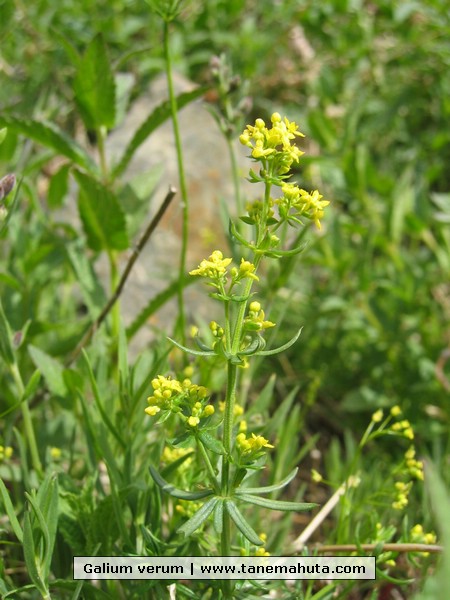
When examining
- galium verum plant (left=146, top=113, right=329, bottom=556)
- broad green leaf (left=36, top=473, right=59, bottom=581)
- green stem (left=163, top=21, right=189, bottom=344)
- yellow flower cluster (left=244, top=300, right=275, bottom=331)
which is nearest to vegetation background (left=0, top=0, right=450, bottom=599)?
broad green leaf (left=36, top=473, right=59, bottom=581)

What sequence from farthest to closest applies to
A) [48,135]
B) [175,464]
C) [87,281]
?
[87,281] < [48,135] < [175,464]

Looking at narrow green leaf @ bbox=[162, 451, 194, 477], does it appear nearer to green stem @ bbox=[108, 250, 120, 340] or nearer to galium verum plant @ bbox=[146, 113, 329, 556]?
galium verum plant @ bbox=[146, 113, 329, 556]

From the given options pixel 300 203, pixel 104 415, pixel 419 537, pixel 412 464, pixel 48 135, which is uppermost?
pixel 48 135

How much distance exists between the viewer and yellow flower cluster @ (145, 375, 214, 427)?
3.48 feet

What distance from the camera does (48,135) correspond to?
1.84m

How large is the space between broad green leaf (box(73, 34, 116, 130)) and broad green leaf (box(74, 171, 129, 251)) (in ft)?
0.75

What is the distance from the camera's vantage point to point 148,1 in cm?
153

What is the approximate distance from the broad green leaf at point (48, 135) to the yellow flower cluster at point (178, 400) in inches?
39.4

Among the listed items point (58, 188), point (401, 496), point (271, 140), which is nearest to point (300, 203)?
point (271, 140)

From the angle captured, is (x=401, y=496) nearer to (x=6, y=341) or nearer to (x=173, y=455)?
(x=173, y=455)

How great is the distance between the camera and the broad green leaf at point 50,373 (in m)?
1.72

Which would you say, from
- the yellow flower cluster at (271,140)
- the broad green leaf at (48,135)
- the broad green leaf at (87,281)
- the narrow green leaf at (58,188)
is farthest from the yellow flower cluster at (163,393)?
the narrow green leaf at (58,188)

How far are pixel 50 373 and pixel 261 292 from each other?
3.25ft

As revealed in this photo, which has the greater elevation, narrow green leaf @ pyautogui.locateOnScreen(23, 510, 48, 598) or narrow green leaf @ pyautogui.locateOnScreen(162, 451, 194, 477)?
narrow green leaf @ pyautogui.locateOnScreen(162, 451, 194, 477)
